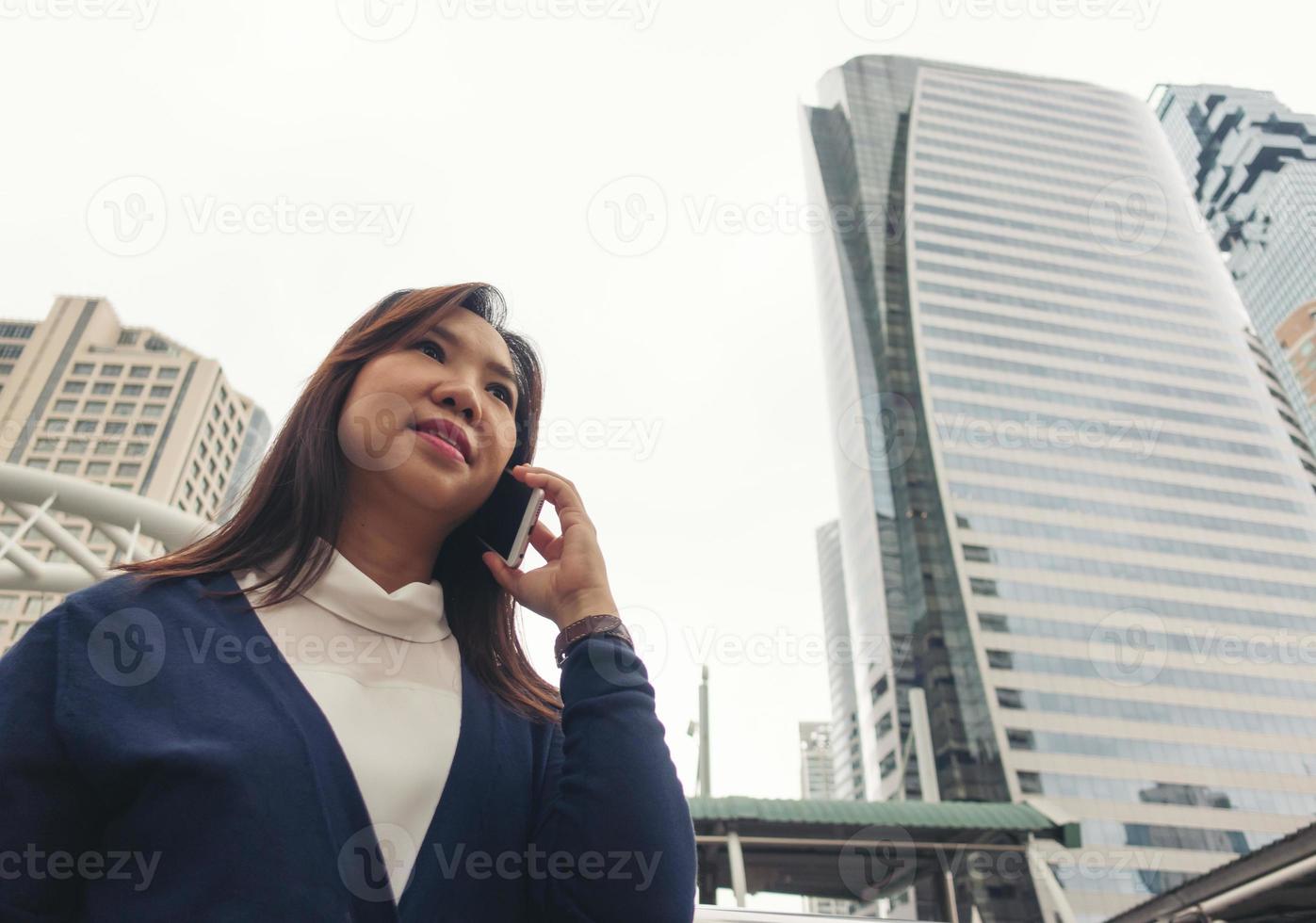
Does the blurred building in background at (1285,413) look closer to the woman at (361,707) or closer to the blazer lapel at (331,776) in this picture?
the woman at (361,707)

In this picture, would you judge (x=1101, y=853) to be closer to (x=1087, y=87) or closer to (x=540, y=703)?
(x=540, y=703)

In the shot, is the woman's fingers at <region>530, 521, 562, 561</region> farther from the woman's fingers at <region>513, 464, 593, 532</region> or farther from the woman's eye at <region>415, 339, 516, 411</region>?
the woman's eye at <region>415, 339, 516, 411</region>

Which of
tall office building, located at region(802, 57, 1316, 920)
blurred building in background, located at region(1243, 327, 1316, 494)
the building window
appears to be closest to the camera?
tall office building, located at region(802, 57, 1316, 920)

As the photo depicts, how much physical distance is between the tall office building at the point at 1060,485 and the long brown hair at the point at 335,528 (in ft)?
167

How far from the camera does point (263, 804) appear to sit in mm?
881

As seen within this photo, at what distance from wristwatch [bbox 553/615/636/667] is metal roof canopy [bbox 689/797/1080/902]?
581 inches

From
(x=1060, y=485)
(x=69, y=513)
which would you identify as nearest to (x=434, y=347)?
(x=69, y=513)

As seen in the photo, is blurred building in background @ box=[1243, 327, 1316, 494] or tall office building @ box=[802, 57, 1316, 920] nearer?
tall office building @ box=[802, 57, 1316, 920]

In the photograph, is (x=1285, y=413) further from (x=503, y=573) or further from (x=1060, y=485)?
(x=503, y=573)

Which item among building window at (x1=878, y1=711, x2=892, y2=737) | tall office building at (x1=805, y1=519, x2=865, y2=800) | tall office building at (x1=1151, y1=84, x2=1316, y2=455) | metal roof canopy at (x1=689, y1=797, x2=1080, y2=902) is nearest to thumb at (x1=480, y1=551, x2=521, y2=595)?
metal roof canopy at (x1=689, y1=797, x2=1080, y2=902)

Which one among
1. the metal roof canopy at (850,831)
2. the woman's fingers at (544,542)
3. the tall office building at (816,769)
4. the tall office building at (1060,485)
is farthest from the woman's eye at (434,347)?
the tall office building at (816,769)

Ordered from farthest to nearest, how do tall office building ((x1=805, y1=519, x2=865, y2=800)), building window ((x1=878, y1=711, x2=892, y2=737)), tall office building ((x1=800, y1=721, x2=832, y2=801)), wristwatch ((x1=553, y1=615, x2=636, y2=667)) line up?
1. tall office building ((x1=800, y1=721, x2=832, y2=801))
2. tall office building ((x1=805, y1=519, x2=865, y2=800))
3. building window ((x1=878, y1=711, x2=892, y2=737))
4. wristwatch ((x1=553, y1=615, x2=636, y2=667))

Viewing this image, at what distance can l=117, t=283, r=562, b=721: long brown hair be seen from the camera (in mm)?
1224

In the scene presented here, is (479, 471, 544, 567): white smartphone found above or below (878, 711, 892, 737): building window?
below
